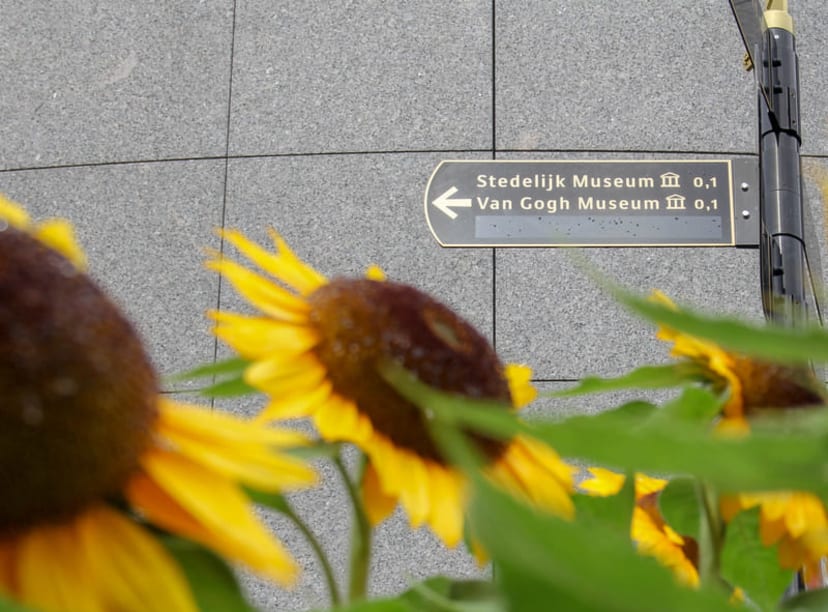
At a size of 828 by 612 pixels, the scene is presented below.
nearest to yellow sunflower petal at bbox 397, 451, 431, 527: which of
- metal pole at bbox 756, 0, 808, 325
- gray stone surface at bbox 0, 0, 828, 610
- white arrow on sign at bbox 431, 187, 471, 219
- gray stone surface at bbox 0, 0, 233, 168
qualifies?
metal pole at bbox 756, 0, 808, 325

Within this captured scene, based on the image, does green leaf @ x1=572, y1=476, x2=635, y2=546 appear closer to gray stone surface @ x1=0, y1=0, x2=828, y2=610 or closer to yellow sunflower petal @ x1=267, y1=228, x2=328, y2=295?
yellow sunflower petal @ x1=267, y1=228, x2=328, y2=295

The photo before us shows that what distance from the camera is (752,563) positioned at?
0.31 metres

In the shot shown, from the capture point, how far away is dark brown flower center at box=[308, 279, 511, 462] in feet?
0.80

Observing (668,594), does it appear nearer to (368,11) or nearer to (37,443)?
(37,443)

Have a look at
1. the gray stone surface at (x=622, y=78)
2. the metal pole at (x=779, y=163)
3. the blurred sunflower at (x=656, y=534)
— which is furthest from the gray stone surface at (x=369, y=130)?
the blurred sunflower at (x=656, y=534)

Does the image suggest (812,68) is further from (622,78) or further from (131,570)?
(131,570)

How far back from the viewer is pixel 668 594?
0.27 ft

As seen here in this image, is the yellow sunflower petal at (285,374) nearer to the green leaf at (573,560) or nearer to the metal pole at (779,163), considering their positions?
the green leaf at (573,560)

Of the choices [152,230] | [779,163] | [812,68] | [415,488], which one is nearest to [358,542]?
[415,488]

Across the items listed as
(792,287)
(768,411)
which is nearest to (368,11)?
(792,287)

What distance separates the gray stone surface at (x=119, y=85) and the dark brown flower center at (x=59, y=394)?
2.88 m

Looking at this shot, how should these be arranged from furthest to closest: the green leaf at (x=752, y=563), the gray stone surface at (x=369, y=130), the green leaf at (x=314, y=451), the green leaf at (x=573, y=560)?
the gray stone surface at (x=369, y=130) → the green leaf at (x=752, y=563) → the green leaf at (x=314, y=451) → the green leaf at (x=573, y=560)

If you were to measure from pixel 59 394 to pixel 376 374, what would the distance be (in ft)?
0.34

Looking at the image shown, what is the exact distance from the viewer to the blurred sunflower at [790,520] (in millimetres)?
255
